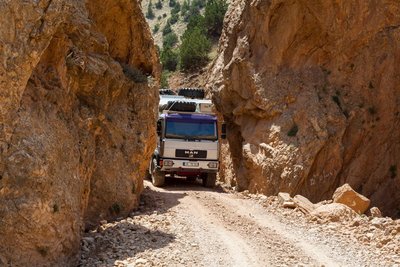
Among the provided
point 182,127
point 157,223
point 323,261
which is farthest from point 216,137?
point 323,261

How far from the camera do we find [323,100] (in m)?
22.4

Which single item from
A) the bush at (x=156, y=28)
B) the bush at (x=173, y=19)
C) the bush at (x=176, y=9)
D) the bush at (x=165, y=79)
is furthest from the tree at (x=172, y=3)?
the bush at (x=165, y=79)

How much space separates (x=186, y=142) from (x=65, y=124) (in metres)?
10.5

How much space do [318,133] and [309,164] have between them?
1302mm

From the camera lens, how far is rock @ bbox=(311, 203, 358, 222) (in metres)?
14.5

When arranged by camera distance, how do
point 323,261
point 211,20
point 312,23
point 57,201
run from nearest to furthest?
point 57,201 → point 323,261 → point 312,23 → point 211,20

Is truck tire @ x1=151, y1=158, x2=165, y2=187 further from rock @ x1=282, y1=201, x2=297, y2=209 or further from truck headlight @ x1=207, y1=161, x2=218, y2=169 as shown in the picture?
rock @ x1=282, y1=201, x2=297, y2=209

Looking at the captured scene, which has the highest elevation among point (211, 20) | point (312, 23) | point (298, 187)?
point (211, 20)

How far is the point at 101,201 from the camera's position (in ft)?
44.1

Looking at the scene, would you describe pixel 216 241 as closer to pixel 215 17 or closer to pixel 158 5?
pixel 215 17

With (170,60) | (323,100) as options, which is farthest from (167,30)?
(323,100)

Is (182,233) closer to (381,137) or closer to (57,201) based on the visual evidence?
(57,201)

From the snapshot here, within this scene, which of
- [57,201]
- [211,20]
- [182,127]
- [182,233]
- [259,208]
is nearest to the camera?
[57,201]

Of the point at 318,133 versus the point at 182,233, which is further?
the point at 318,133
